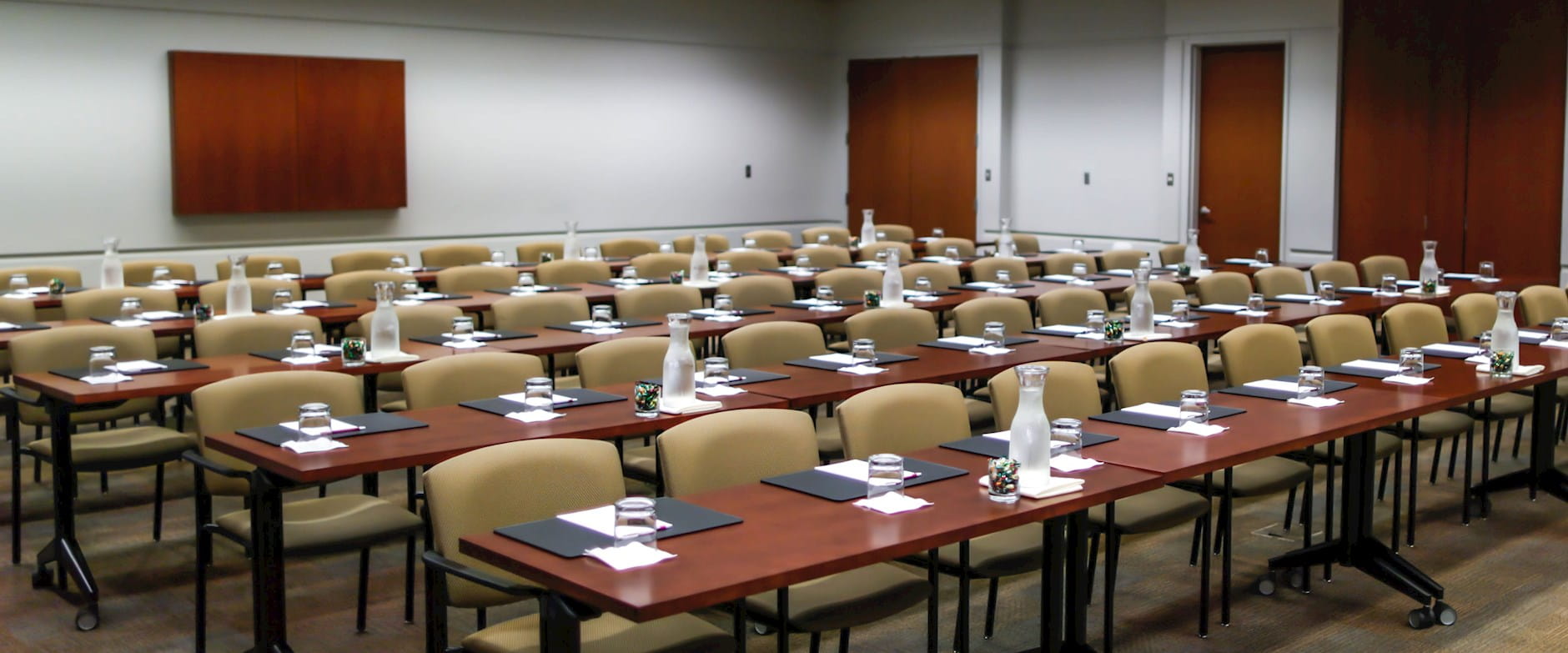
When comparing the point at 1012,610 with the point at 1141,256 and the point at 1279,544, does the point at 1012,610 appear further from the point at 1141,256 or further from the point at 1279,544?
the point at 1141,256

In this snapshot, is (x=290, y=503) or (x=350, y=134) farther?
(x=350, y=134)

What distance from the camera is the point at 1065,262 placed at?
10.6 m

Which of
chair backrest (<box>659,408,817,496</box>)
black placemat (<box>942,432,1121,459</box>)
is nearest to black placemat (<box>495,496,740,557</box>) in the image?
chair backrest (<box>659,408,817,496</box>)

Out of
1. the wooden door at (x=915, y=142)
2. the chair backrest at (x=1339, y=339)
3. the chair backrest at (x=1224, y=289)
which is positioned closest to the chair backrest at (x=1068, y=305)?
the chair backrest at (x=1224, y=289)

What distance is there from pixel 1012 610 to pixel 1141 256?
21.7 feet

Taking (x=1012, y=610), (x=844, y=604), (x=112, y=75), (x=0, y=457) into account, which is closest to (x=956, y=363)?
(x=1012, y=610)

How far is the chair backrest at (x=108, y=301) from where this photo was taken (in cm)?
741

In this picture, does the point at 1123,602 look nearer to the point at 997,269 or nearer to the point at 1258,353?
the point at 1258,353

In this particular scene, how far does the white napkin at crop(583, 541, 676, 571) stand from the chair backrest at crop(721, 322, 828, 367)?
2858 mm

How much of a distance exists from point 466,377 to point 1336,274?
6.64 meters

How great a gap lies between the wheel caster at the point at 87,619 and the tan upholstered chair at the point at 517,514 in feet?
5.76

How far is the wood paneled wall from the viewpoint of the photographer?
38.4 feet

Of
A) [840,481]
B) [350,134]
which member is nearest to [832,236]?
[350,134]

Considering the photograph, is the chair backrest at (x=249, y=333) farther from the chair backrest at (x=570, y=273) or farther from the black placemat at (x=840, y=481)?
the black placemat at (x=840, y=481)
